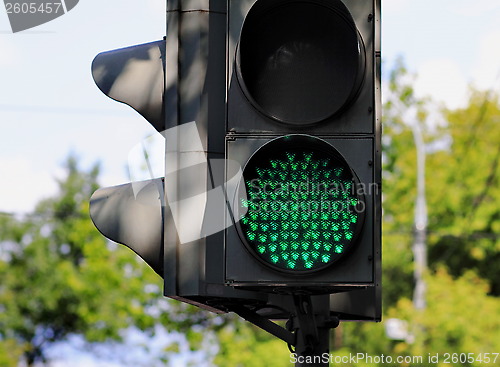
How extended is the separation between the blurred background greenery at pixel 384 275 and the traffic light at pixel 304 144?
2012 centimetres

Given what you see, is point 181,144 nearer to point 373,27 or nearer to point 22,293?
point 373,27

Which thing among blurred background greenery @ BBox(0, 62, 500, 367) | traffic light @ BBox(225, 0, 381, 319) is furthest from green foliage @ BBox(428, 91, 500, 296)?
traffic light @ BBox(225, 0, 381, 319)

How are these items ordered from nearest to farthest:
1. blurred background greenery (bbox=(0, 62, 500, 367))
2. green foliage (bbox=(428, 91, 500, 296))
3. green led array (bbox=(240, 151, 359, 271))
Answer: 1. green led array (bbox=(240, 151, 359, 271))
2. blurred background greenery (bbox=(0, 62, 500, 367))
3. green foliage (bbox=(428, 91, 500, 296))

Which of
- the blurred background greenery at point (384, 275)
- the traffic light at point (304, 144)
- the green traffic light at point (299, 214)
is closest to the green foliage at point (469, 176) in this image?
the blurred background greenery at point (384, 275)

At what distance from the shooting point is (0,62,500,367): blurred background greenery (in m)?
24.3

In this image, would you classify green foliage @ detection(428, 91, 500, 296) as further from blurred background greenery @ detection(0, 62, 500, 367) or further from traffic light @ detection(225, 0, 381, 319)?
traffic light @ detection(225, 0, 381, 319)

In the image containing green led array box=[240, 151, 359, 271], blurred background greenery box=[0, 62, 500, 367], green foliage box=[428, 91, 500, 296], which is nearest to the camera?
green led array box=[240, 151, 359, 271]

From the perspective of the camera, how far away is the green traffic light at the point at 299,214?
3.51m

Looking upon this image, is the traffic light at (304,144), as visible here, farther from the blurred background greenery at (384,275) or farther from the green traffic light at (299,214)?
the blurred background greenery at (384,275)

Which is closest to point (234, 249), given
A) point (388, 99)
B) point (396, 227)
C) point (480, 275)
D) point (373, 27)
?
point (373, 27)

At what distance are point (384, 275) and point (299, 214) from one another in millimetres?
35486

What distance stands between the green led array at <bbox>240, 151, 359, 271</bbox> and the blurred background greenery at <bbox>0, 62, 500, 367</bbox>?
796 inches

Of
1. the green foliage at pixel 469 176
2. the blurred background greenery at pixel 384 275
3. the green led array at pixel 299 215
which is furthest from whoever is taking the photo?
the green foliage at pixel 469 176

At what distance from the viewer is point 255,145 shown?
3.61 meters
